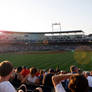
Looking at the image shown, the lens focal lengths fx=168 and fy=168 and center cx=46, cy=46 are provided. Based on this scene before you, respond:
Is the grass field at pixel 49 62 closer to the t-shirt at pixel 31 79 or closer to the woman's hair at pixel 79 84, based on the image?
the t-shirt at pixel 31 79

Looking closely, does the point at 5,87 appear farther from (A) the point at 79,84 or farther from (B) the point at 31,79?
(B) the point at 31,79

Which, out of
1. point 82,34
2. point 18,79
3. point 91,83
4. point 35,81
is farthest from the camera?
point 82,34

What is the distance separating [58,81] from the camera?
2.90 meters

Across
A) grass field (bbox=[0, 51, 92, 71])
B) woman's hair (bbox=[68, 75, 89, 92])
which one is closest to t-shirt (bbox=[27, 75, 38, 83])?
woman's hair (bbox=[68, 75, 89, 92])

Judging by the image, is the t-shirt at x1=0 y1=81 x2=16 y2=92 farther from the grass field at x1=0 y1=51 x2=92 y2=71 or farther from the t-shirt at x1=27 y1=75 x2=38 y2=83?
the grass field at x1=0 y1=51 x2=92 y2=71

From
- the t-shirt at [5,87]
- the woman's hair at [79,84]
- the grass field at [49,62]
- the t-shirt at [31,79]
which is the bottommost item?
the grass field at [49,62]

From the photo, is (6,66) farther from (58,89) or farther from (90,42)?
(90,42)

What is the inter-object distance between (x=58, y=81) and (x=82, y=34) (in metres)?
75.3

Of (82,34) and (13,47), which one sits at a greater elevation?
(82,34)

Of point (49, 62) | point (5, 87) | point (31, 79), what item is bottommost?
point (49, 62)

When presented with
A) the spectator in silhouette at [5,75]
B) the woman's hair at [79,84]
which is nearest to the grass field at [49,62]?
the spectator in silhouette at [5,75]

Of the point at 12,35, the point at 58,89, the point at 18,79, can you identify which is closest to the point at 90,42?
the point at 12,35

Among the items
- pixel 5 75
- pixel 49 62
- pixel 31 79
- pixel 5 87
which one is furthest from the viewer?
pixel 49 62

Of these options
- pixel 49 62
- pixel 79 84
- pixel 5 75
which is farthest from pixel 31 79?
pixel 49 62
